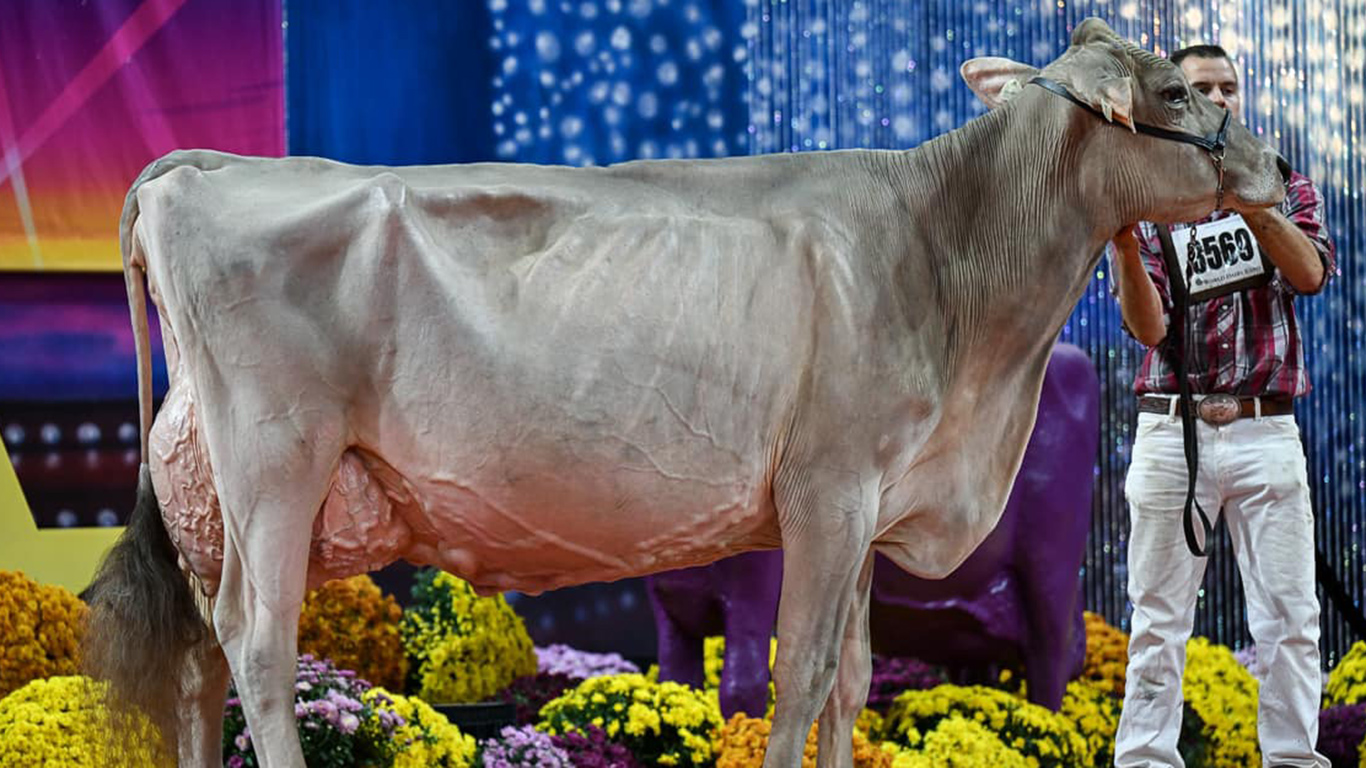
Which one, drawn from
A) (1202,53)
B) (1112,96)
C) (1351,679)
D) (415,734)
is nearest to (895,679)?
(1351,679)

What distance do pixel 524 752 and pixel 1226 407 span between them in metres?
2.47

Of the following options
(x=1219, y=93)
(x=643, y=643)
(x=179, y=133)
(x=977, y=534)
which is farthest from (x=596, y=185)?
(x=643, y=643)

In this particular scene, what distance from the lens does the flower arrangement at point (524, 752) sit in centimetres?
488

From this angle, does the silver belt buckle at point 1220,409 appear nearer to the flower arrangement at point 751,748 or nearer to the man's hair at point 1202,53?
the man's hair at point 1202,53

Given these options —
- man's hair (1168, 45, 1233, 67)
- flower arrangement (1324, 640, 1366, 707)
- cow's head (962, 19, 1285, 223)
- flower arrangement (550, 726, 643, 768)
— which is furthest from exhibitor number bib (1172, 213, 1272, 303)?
flower arrangement (1324, 640, 1366, 707)

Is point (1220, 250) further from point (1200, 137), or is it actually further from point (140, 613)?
point (140, 613)

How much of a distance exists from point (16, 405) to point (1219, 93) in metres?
4.73

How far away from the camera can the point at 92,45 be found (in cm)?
638

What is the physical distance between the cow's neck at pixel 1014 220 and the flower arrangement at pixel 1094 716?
291 centimetres

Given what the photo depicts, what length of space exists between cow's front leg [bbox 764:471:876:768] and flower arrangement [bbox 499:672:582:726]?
7.70 feet

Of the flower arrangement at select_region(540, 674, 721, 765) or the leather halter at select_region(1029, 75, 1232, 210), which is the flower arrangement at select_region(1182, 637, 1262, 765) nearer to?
the flower arrangement at select_region(540, 674, 721, 765)

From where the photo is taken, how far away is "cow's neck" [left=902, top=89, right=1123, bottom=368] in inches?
145

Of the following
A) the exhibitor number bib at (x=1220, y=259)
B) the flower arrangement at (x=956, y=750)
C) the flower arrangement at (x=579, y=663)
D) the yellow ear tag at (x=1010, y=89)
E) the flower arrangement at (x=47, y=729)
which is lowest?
the flower arrangement at (x=579, y=663)

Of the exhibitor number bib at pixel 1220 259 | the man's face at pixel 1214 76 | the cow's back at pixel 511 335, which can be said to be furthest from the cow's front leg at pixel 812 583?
the man's face at pixel 1214 76
